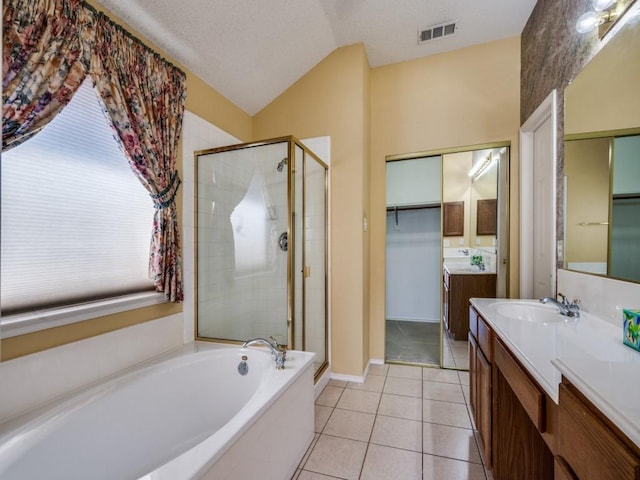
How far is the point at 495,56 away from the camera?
8.75 ft

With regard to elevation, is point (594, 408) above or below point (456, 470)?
above

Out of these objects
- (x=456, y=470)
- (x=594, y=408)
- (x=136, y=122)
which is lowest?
(x=456, y=470)

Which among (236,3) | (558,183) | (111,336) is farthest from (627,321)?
(236,3)

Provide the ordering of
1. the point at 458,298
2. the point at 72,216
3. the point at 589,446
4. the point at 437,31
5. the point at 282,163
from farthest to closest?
1. the point at 458,298
2. the point at 437,31
3. the point at 282,163
4. the point at 72,216
5. the point at 589,446

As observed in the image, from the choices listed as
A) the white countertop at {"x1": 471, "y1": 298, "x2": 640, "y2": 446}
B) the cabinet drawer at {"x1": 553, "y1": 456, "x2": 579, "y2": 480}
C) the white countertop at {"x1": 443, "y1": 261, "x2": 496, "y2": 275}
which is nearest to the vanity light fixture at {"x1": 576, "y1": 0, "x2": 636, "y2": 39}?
the white countertop at {"x1": 471, "y1": 298, "x2": 640, "y2": 446}

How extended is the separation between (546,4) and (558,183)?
4.32 ft

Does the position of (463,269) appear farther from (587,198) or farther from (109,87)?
(109,87)

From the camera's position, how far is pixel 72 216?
150 centimetres

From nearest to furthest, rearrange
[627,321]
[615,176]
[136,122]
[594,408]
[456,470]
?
[594,408] → [627,321] → [615,176] → [456,470] → [136,122]

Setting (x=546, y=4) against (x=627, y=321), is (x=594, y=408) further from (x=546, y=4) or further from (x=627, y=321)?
(x=546, y=4)

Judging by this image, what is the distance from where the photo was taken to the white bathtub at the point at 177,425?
43.1 inches

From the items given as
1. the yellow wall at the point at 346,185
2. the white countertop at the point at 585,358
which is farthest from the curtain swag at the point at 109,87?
the white countertop at the point at 585,358

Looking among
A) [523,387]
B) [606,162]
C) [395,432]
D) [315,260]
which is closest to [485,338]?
[523,387]

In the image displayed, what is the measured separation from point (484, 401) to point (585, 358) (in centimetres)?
89
